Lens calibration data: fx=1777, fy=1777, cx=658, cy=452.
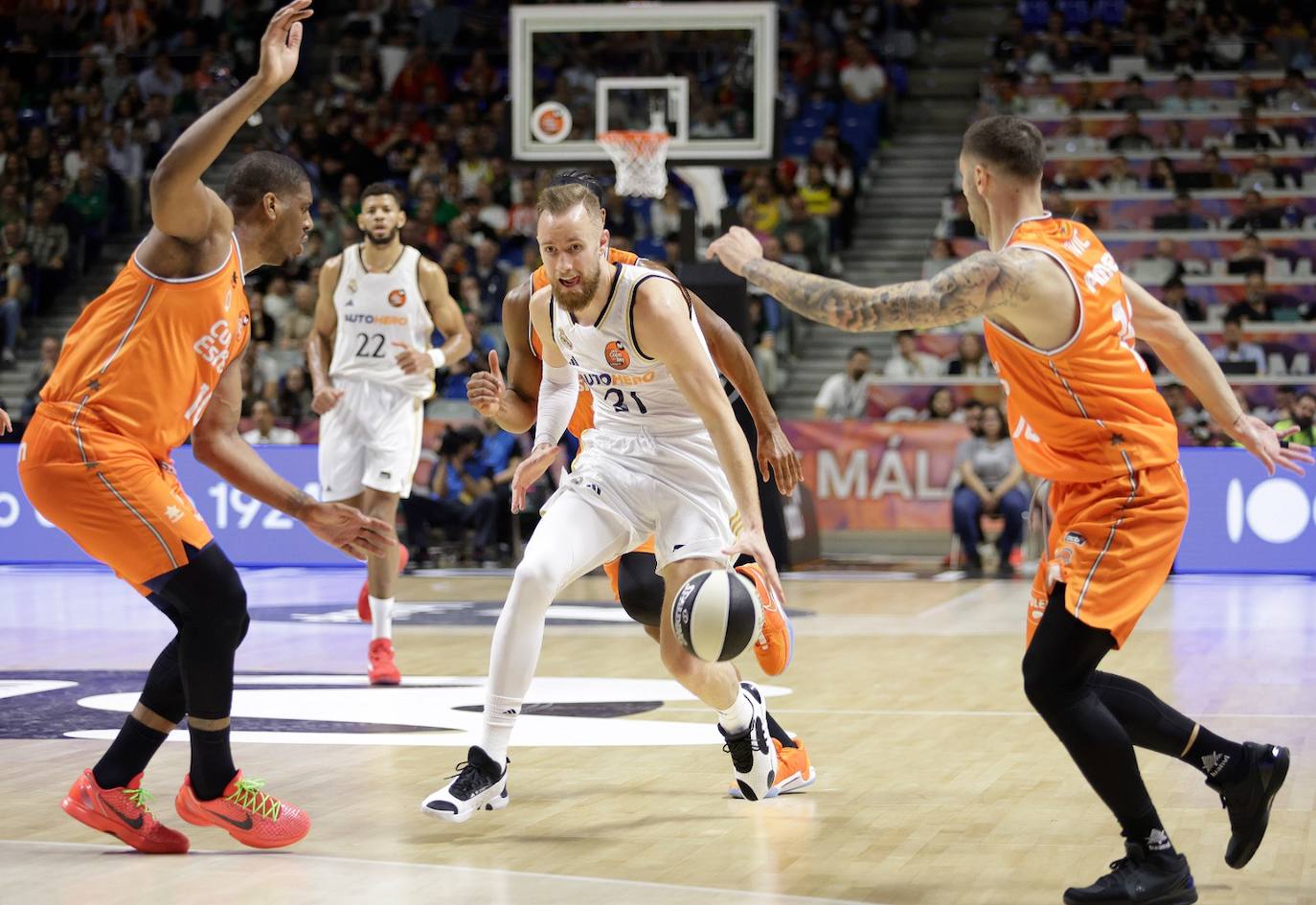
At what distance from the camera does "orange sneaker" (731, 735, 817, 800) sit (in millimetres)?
5916

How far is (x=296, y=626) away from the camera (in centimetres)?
1073

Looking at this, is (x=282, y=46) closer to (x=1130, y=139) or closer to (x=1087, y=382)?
(x=1087, y=382)

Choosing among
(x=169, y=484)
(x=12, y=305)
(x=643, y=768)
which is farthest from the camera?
(x=12, y=305)

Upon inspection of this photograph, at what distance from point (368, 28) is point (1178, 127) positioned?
10.2 m

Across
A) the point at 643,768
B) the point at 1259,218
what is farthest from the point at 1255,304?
the point at 643,768

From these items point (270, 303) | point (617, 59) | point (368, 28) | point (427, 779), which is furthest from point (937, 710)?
point (368, 28)

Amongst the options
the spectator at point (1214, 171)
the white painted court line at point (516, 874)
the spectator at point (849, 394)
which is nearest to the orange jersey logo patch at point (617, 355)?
the white painted court line at point (516, 874)

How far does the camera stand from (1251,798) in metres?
4.78

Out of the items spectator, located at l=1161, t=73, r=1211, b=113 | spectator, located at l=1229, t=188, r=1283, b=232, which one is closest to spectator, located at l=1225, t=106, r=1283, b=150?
spectator, located at l=1161, t=73, r=1211, b=113

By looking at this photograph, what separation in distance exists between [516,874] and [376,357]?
500cm

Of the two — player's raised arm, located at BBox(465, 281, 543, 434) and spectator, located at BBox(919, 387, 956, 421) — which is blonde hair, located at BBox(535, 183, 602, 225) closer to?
player's raised arm, located at BBox(465, 281, 543, 434)

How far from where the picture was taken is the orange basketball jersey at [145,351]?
16.0ft

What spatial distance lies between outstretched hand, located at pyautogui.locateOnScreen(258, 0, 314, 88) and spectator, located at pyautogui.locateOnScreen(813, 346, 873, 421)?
453 inches

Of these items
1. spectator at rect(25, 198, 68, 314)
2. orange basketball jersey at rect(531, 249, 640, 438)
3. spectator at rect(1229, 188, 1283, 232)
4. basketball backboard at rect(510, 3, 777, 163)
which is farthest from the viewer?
spectator at rect(25, 198, 68, 314)
